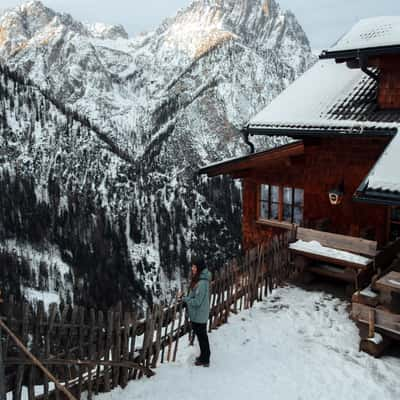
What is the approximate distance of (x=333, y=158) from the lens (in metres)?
11.0

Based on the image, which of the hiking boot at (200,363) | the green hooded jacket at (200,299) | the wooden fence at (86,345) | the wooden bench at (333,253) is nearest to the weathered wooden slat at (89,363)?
the wooden fence at (86,345)

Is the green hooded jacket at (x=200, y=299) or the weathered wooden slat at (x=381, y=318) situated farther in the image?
the weathered wooden slat at (x=381, y=318)

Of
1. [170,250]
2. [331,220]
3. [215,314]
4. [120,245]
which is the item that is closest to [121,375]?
[215,314]

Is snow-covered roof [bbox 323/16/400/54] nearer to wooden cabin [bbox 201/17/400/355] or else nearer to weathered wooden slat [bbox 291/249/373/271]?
wooden cabin [bbox 201/17/400/355]

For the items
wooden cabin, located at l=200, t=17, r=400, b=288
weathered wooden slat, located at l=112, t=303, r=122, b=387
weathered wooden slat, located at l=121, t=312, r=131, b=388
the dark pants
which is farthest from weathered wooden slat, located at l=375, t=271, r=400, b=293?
weathered wooden slat, located at l=112, t=303, r=122, b=387

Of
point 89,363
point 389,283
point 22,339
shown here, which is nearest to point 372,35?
point 389,283

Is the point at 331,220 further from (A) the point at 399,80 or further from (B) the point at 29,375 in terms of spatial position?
(B) the point at 29,375

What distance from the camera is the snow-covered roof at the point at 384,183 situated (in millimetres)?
6531

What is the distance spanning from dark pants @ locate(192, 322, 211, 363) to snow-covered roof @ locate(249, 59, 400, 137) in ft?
18.4

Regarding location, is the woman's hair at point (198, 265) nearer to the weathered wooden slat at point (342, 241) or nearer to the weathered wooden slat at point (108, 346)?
the weathered wooden slat at point (108, 346)

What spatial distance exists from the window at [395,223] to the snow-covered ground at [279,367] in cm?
292

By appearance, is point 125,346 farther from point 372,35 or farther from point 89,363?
point 372,35

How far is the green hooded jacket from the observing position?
6.20 meters

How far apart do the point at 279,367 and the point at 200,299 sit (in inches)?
65.4
